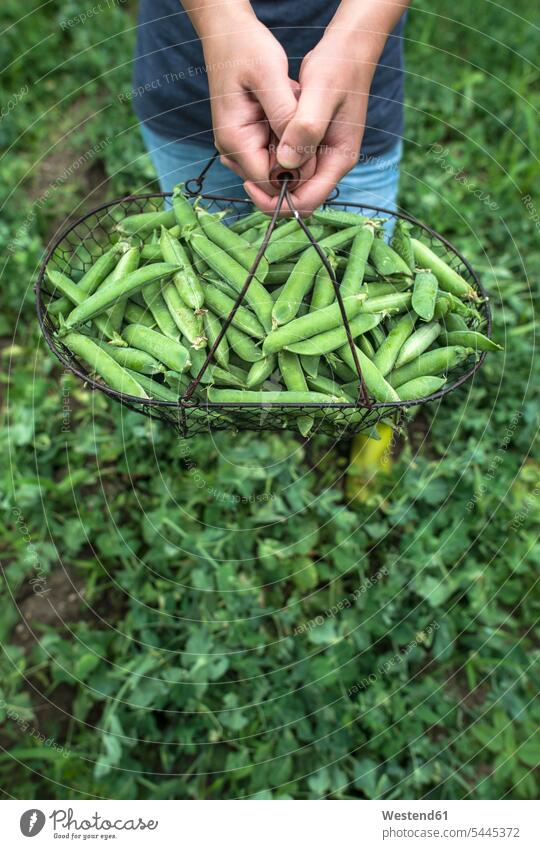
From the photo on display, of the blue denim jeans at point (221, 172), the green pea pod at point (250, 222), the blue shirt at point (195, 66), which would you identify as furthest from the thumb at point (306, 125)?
the blue denim jeans at point (221, 172)

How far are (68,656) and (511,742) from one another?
1706mm

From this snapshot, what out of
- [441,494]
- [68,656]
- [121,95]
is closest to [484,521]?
[441,494]

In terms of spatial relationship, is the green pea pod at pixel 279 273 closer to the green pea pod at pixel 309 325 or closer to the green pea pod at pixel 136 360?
the green pea pod at pixel 309 325

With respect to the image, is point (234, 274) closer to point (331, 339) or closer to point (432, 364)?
point (331, 339)

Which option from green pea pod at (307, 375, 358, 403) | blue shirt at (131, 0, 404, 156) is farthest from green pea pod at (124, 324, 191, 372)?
blue shirt at (131, 0, 404, 156)

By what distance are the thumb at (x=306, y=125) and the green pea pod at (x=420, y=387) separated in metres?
0.64

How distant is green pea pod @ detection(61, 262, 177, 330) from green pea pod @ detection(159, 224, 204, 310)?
0.03 metres

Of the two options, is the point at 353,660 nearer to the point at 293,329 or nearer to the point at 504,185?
the point at 293,329

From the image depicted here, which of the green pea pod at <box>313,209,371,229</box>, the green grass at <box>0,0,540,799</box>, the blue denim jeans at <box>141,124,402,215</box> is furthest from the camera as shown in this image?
the green grass at <box>0,0,540,799</box>

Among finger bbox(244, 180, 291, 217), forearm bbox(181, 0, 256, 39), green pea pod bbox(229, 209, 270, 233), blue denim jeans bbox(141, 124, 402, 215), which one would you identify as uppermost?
blue denim jeans bbox(141, 124, 402, 215)

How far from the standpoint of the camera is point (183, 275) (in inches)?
72.2

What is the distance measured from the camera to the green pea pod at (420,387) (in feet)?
5.97

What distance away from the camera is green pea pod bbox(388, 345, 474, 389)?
1.84m

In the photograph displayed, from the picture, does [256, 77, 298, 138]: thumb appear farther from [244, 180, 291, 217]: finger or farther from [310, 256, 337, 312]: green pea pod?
[310, 256, 337, 312]: green pea pod
